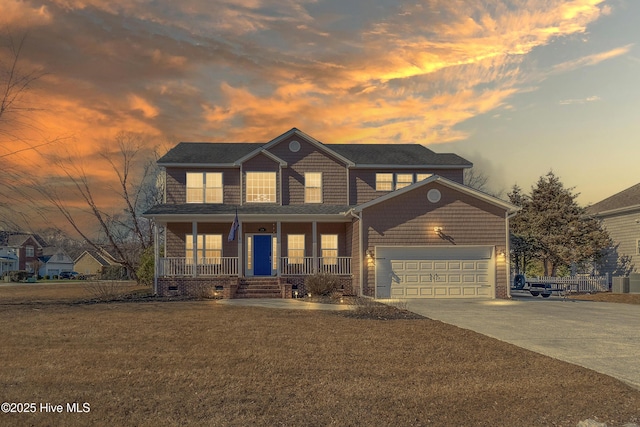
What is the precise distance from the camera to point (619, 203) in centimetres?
3275

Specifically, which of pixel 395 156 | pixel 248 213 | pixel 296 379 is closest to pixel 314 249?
pixel 248 213

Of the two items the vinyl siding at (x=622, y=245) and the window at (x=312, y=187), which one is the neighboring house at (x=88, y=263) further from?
the vinyl siding at (x=622, y=245)

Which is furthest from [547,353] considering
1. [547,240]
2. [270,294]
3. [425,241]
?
[547,240]

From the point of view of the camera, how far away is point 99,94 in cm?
2316

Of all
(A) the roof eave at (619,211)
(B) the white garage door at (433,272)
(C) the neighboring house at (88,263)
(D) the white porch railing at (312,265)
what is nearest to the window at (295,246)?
(D) the white porch railing at (312,265)

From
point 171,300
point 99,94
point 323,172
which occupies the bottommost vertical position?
point 171,300

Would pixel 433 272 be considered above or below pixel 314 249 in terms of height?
below

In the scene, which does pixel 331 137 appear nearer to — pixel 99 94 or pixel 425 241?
pixel 425 241

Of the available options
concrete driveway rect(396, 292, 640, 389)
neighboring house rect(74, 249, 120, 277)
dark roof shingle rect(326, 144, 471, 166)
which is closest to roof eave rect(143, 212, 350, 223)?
dark roof shingle rect(326, 144, 471, 166)

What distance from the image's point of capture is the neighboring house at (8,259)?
8003cm

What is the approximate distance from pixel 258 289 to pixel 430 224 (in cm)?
834

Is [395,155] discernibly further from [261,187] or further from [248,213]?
[248,213]

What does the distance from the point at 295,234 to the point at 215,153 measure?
246 inches

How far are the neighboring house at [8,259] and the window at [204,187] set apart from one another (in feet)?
209
